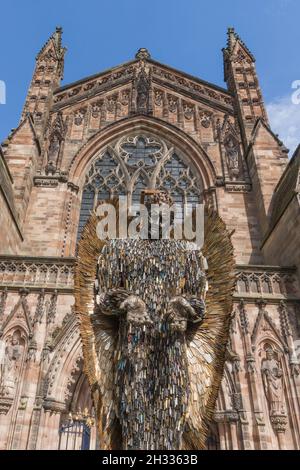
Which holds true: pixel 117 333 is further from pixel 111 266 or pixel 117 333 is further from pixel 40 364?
pixel 40 364

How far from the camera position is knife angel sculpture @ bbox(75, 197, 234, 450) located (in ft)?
8.55

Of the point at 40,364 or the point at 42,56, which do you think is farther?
the point at 42,56

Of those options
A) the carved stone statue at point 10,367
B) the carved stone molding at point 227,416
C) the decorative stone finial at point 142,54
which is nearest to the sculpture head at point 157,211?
the carved stone molding at point 227,416

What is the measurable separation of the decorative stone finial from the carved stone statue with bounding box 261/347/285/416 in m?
13.9

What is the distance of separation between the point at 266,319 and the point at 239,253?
327 cm

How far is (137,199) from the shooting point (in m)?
12.8

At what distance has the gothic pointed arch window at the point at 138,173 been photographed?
42.3 feet

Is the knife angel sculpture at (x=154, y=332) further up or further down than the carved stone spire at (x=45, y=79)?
further down

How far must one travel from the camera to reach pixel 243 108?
14.2 meters

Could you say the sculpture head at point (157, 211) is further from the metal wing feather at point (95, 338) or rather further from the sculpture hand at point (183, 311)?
the sculpture hand at point (183, 311)

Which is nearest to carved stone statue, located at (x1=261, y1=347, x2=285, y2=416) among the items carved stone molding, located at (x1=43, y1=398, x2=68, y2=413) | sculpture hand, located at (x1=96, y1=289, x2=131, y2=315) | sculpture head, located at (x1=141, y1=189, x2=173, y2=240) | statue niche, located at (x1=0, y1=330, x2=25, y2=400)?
carved stone molding, located at (x1=43, y1=398, x2=68, y2=413)

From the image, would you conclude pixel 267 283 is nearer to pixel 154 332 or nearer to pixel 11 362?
pixel 11 362

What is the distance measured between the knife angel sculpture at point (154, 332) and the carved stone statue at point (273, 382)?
4888 millimetres
